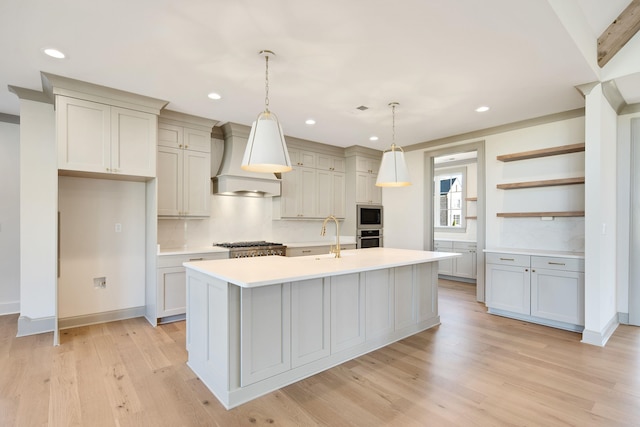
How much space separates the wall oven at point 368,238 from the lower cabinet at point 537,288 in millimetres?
2181

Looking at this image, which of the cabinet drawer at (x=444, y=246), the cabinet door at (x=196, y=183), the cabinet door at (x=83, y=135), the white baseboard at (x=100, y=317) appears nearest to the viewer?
the cabinet door at (x=83, y=135)

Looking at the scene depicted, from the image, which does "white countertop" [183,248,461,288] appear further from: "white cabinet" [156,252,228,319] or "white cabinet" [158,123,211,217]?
"white cabinet" [158,123,211,217]

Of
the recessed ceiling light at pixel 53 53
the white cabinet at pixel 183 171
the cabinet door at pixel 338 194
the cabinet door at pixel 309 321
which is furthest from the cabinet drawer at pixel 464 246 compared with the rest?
the recessed ceiling light at pixel 53 53

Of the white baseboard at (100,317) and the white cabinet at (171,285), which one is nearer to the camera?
the white baseboard at (100,317)

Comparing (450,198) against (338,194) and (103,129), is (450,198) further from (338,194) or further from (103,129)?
(103,129)

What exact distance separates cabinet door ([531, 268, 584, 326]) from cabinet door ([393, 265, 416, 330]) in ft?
5.23

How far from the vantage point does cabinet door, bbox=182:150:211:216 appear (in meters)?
4.15

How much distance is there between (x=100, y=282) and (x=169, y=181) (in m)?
1.42

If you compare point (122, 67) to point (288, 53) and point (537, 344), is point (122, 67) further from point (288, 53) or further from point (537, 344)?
point (537, 344)

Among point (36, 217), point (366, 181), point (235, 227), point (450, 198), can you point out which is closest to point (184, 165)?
point (235, 227)

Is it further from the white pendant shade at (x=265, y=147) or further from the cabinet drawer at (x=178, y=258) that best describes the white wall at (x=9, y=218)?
the white pendant shade at (x=265, y=147)

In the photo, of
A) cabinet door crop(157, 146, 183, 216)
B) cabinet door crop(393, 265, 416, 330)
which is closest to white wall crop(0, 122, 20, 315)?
cabinet door crop(157, 146, 183, 216)

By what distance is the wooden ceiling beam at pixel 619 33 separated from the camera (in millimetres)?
2775

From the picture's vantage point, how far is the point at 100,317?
12.3 feet
